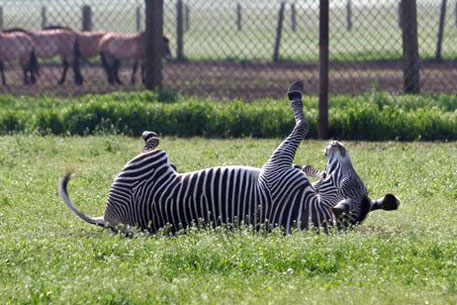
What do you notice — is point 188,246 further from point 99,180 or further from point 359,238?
point 99,180

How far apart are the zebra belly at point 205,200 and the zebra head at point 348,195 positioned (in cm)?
52

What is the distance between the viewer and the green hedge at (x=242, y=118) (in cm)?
1092

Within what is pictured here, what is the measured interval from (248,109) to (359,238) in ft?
18.5

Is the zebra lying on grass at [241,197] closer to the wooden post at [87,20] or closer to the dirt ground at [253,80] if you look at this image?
the dirt ground at [253,80]

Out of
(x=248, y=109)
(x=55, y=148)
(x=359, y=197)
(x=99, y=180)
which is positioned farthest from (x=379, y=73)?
(x=359, y=197)

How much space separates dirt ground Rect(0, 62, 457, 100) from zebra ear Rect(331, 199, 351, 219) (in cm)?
817

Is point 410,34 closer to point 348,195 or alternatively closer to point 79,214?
point 348,195

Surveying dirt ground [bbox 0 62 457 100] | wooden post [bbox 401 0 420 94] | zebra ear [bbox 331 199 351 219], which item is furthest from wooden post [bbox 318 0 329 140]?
zebra ear [bbox 331 199 351 219]

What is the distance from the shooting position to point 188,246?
18.7 ft

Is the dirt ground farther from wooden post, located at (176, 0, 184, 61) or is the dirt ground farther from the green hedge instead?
the green hedge

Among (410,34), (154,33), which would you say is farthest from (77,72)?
(410,34)

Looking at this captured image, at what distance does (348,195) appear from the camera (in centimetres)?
638

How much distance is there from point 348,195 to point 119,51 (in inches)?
581

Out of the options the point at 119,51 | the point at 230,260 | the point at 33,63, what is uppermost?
the point at 230,260
